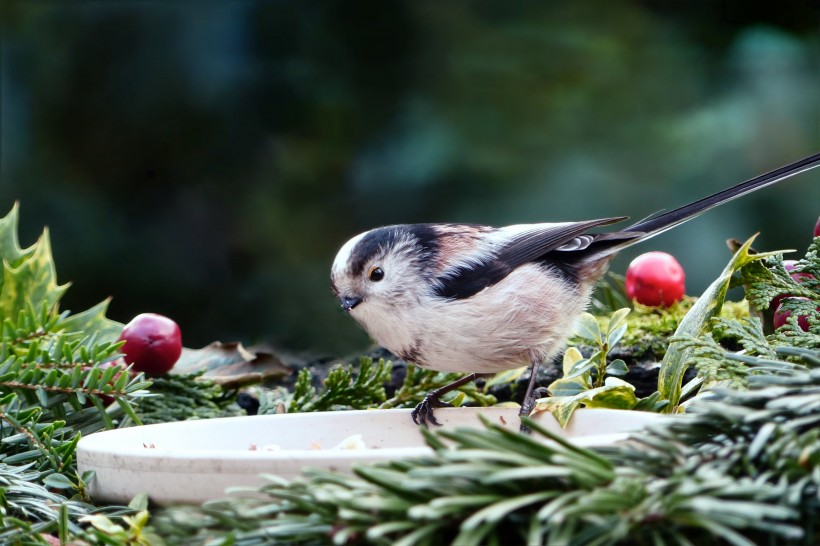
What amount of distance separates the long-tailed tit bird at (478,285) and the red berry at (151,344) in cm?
22

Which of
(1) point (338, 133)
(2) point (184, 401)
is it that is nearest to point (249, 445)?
(2) point (184, 401)

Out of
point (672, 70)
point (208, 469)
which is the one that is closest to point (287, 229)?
point (672, 70)

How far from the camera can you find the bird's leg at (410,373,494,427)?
83 cm

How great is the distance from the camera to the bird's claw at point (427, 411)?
83cm

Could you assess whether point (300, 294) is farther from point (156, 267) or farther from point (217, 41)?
point (217, 41)

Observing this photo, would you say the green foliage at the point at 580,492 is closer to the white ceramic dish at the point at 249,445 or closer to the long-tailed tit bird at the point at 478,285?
the white ceramic dish at the point at 249,445

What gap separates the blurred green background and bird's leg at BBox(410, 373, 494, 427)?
1.03m

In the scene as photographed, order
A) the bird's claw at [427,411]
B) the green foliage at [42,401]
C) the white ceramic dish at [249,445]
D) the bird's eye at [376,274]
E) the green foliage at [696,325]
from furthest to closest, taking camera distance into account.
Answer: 1. the bird's eye at [376,274]
2. the bird's claw at [427,411]
3. the green foliage at [696,325]
4. the green foliage at [42,401]
5. the white ceramic dish at [249,445]

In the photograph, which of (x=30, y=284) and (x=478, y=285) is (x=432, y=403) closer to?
(x=478, y=285)

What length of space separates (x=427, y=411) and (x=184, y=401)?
0.99 ft

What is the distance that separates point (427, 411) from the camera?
34.8 inches

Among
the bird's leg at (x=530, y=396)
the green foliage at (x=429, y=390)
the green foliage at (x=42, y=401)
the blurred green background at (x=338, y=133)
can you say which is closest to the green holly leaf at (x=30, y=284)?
the green foliage at (x=42, y=401)

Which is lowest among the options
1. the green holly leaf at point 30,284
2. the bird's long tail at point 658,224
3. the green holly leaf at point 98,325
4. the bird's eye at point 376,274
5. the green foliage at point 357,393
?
the green foliage at point 357,393

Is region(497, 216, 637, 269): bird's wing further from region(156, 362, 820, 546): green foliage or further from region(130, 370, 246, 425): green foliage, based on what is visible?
region(156, 362, 820, 546): green foliage
